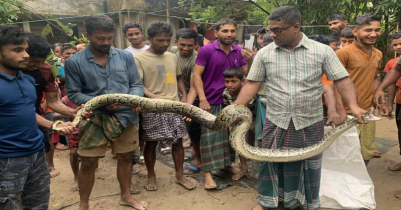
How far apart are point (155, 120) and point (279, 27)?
2.19 metres

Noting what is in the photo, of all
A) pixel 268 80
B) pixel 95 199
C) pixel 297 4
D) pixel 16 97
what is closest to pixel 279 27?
pixel 268 80

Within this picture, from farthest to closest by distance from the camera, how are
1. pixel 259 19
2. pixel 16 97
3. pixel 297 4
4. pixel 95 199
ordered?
pixel 259 19
pixel 297 4
pixel 95 199
pixel 16 97

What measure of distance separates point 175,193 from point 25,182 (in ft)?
6.84

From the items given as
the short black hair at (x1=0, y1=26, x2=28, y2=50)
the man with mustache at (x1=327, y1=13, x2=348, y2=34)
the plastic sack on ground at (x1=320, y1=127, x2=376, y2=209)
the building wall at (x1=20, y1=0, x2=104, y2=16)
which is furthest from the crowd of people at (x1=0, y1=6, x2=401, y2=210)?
the building wall at (x1=20, y1=0, x2=104, y2=16)

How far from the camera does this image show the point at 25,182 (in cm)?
291

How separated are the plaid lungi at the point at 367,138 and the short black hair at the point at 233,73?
6.06ft

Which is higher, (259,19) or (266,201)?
(259,19)

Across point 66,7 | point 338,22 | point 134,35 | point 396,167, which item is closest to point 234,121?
point 134,35

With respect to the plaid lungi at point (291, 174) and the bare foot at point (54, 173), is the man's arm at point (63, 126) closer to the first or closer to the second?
the plaid lungi at point (291, 174)

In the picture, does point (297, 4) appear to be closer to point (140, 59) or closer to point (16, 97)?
point (140, 59)

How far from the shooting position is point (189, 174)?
5.03 meters

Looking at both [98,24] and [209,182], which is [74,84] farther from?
[209,182]

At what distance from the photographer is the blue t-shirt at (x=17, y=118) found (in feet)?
8.68

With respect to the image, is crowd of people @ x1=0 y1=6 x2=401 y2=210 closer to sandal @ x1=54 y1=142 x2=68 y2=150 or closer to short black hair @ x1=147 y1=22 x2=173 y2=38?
short black hair @ x1=147 y1=22 x2=173 y2=38
